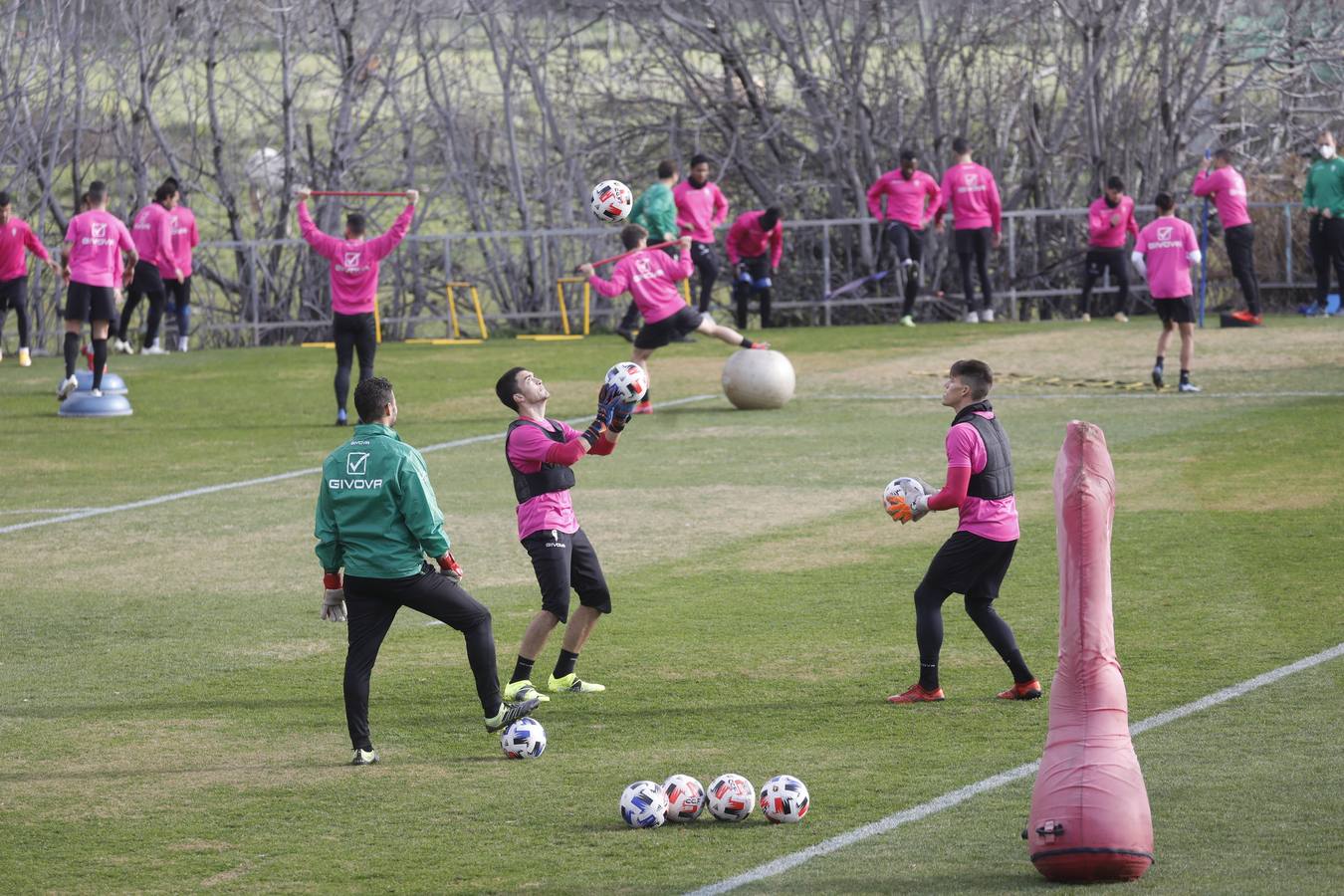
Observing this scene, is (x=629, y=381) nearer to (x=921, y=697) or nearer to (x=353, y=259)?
(x=921, y=697)

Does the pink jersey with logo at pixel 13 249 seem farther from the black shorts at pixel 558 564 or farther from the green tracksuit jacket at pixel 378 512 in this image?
the green tracksuit jacket at pixel 378 512

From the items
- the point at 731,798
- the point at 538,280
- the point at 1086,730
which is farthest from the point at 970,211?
the point at 1086,730

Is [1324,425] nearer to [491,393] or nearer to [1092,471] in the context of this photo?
[491,393]

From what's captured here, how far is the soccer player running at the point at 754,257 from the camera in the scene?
2691cm

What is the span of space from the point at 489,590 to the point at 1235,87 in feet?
74.8

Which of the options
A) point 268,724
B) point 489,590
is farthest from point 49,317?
point 268,724

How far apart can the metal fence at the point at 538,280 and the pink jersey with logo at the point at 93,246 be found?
8.20 meters

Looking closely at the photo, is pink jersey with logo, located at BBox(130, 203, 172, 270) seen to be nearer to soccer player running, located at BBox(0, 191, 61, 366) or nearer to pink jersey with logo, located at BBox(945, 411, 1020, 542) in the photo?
soccer player running, located at BBox(0, 191, 61, 366)

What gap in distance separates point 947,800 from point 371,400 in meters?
3.19

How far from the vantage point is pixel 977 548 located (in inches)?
358

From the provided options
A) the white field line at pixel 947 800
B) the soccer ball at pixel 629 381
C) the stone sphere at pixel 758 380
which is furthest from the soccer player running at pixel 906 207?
the soccer ball at pixel 629 381

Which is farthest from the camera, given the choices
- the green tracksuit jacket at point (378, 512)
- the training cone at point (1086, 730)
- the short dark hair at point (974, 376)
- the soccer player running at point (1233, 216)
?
the soccer player running at point (1233, 216)

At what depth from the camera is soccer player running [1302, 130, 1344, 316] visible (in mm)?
25297

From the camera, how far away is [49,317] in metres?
30.2
